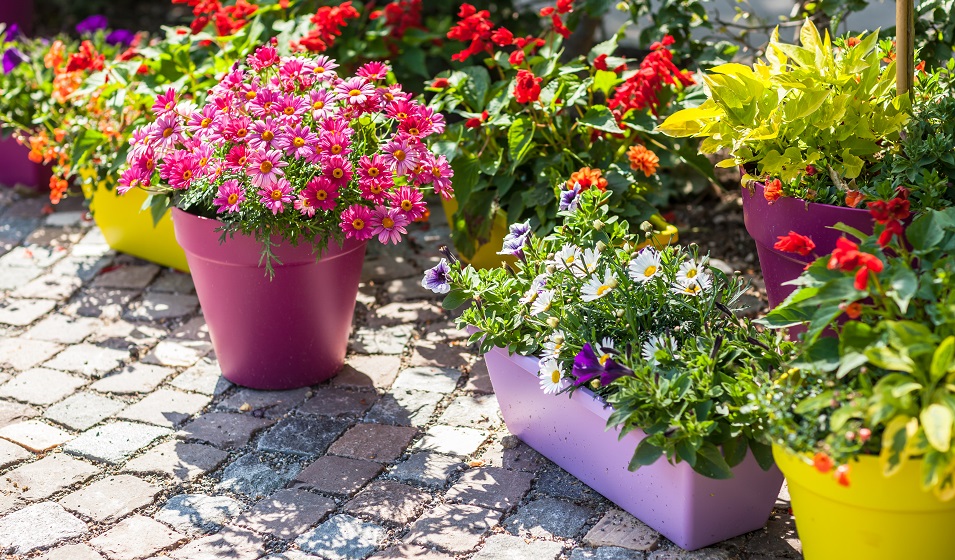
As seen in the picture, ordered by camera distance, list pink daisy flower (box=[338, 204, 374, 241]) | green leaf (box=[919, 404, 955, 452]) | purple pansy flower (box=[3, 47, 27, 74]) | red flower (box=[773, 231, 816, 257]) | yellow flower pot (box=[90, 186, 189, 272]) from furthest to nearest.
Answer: purple pansy flower (box=[3, 47, 27, 74]) → yellow flower pot (box=[90, 186, 189, 272]) → pink daisy flower (box=[338, 204, 374, 241]) → red flower (box=[773, 231, 816, 257]) → green leaf (box=[919, 404, 955, 452])

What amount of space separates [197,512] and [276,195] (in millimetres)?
740

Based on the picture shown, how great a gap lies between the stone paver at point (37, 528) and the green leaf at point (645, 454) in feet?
3.97

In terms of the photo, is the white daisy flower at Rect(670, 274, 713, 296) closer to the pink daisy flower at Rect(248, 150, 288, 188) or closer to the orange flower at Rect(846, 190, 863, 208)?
the orange flower at Rect(846, 190, 863, 208)

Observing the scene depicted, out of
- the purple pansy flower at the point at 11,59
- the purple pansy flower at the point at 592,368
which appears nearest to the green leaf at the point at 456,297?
the purple pansy flower at the point at 592,368

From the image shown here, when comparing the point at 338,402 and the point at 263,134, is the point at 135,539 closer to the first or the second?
the point at 338,402

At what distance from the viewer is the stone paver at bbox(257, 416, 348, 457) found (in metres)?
2.53

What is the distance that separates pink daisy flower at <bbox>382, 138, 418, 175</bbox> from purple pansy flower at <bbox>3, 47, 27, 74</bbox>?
2.13 m

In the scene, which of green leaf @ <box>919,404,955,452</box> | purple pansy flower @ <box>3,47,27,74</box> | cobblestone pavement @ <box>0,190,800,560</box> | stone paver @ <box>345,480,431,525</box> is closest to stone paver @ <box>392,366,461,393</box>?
cobblestone pavement @ <box>0,190,800,560</box>

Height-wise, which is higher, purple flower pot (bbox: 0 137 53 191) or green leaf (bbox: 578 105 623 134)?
green leaf (bbox: 578 105 623 134)

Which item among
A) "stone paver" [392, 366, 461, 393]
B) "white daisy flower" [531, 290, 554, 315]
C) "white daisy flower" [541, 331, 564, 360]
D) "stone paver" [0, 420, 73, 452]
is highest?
"white daisy flower" [531, 290, 554, 315]

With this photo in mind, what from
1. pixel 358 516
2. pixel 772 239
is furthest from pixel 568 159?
pixel 358 516

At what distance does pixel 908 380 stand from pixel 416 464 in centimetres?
119

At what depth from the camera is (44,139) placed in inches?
136

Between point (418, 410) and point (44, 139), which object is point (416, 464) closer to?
point (418, 410)
